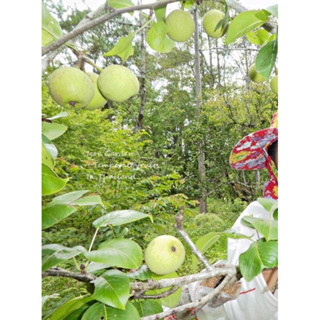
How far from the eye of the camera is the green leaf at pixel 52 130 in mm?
282

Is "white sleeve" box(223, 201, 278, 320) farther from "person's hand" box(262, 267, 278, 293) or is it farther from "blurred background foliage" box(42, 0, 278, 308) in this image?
"blurred background foliage" box(42, 0, 278, 308)

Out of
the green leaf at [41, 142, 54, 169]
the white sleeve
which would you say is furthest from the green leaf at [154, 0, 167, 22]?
the white sleeve

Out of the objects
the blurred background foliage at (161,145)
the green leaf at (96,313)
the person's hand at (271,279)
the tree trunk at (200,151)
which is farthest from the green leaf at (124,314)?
the tree trunk at (200,151)

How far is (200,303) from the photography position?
0.84ft

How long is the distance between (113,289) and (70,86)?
0.16m

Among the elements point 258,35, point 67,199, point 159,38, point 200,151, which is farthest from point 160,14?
point 200,151

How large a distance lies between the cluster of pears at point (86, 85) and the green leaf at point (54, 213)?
0.29 ft

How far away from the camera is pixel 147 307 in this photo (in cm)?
33

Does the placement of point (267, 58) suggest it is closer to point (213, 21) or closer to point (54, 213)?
point (213, 21)

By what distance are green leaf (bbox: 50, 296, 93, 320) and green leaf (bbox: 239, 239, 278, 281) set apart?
0.14 m
